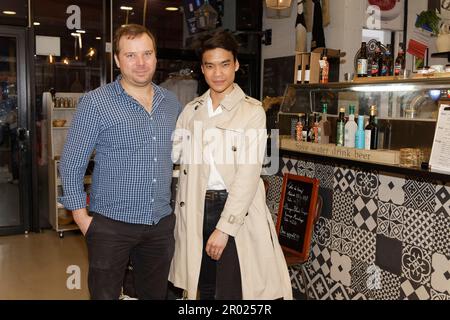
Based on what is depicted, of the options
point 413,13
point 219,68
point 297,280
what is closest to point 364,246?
point 297,280

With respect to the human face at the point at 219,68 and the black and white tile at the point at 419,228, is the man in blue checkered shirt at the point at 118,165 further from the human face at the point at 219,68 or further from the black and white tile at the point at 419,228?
the black and white tile at the point at 419,228

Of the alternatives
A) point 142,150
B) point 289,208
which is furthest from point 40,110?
point 142,150

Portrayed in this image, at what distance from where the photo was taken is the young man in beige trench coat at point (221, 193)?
216 centimetres

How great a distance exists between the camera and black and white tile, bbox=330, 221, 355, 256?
120 inches

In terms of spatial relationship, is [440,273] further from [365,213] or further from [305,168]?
[305,168]

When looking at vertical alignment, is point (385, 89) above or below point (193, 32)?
below

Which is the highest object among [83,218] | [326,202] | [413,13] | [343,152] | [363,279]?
[413,13]

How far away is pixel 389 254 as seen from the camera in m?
2.77

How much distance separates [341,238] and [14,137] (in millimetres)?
4136

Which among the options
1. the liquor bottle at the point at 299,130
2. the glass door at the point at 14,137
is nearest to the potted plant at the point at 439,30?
the liquor bottle at the point at 299,130

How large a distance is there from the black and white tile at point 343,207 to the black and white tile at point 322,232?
3.7 inches

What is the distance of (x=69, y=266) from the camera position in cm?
454
